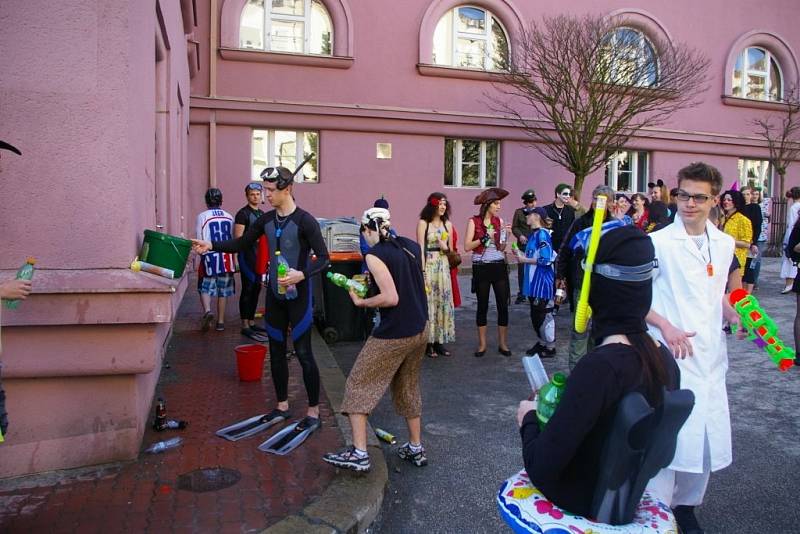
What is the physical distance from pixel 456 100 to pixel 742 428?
1303 cm

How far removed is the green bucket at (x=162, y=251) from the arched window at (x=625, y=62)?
543 inches

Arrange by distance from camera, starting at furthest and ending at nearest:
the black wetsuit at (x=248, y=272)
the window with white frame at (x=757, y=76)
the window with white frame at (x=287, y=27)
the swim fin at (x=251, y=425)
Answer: the window with white frame at (x=757, y=76) < the window with white frame at (x=287, y=27) < the black wetsuit at (x=248, y=272) < the swim fin at (x=251, y=425)

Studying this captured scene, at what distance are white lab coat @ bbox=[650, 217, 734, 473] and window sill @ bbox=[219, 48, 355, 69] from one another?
13.5 metres

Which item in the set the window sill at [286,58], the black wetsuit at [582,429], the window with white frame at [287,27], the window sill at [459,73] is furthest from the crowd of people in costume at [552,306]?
the window sill at [459,73]

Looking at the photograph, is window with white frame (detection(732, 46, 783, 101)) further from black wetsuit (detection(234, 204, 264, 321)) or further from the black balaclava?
the black balaclava

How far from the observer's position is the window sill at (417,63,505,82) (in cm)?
1661

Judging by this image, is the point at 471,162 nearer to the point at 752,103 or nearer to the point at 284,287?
the point at 752,103

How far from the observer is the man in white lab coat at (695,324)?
3.13 meters

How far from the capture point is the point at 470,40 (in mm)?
17375

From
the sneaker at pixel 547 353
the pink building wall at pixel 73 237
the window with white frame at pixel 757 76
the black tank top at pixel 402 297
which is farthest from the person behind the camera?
the window with white frame at pixel 757 76

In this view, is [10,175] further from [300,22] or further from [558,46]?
[558,46]

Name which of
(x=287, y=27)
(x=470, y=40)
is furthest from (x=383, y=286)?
(x=470, y=40)

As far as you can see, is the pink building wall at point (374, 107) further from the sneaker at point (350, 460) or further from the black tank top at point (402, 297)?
the sneaker at point (350, 460)

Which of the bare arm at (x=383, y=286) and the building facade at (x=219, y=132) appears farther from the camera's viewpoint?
the bare arm at (x=383, y=286)
